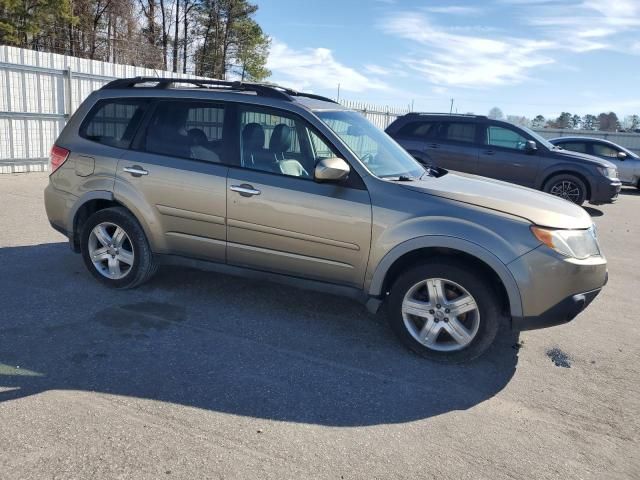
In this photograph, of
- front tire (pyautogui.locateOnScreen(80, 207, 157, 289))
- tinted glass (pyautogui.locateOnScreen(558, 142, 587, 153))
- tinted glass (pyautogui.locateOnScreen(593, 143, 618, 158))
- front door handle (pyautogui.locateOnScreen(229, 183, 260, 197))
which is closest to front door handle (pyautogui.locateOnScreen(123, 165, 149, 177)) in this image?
front tire (pyautogui.locateOnScreen(80, 207, 157, 289))

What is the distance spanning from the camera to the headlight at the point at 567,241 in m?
3.66

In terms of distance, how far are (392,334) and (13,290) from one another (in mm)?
3392

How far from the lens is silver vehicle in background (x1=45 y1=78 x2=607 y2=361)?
3744mm

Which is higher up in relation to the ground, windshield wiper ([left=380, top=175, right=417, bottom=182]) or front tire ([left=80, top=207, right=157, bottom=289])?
windshield wiper ([left=380, top=175, right=417, bottom=182])

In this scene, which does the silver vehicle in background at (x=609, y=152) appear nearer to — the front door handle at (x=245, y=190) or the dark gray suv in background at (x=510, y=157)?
the dark gray suv in background at (x=510, y=157)

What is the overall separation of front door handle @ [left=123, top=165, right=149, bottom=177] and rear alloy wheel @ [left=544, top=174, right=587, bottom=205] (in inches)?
347

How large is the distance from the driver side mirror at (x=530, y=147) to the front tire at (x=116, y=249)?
27.9 feet

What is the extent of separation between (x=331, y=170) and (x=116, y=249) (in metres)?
2.28

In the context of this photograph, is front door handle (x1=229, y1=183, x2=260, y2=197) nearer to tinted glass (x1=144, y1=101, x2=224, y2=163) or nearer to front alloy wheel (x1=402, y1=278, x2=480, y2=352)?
tinted glass (x1=144, y1=101, x2=224, y2=163)

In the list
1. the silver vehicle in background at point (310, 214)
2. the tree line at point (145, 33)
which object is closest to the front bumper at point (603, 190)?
the silver vehicle in background at point (310, 214)

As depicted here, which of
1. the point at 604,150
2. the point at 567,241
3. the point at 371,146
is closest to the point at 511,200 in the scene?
the point at 567,241

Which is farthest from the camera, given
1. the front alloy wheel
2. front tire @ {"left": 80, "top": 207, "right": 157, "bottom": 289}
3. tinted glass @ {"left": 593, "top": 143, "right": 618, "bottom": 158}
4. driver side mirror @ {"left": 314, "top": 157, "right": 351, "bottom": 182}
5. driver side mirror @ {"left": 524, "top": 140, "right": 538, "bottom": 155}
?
tinted glass @ {"left": 593, "top": 143, "right": 618, "bottom": 158}

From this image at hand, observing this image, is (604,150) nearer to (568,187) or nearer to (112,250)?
(568,187)

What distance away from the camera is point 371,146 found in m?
4.64
